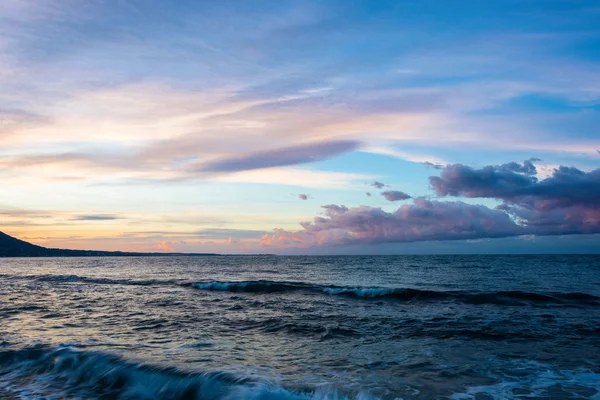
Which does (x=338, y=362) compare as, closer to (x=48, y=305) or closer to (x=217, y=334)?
(x=217, y=334)

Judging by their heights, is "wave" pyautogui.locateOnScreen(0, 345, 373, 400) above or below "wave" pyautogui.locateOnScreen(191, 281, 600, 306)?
above

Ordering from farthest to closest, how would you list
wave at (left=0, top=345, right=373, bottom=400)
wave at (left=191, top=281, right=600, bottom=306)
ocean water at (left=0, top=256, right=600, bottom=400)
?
wave at (left=191, top=281, right=600, bottom=306) < ocean water at (left=0, top=256, right=600, bottom=400) < wave at (left=0, top=345, right=373, bottom=400)

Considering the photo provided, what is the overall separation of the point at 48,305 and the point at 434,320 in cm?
2490

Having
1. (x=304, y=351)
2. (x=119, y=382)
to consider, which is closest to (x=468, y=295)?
(x=304, y=351)

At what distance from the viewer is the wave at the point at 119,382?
34.8 ft

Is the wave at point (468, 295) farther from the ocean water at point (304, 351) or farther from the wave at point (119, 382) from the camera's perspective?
the wave at point (119, 382)

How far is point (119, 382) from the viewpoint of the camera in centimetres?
1170

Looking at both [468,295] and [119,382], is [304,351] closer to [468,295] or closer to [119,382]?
[119,382]

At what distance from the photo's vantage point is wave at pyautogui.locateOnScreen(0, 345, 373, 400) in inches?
418

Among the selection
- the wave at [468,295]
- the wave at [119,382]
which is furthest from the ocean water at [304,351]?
the wave at [468,295]

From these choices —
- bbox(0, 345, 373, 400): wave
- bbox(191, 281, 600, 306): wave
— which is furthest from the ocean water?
bbox(191, 281, 600, 306): wave

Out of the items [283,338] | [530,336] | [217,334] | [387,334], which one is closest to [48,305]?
[217,334]

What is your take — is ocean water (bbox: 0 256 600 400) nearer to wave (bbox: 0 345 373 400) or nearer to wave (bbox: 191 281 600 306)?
wave (bbox: 0 345 373 400)

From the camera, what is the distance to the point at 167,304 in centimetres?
2791
